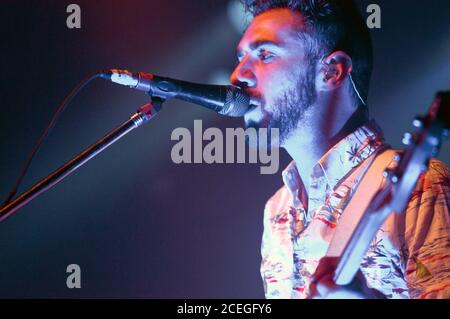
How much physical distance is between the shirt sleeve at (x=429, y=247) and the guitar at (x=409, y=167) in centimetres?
25

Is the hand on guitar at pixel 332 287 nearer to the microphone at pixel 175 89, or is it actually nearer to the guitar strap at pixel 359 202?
the guitar strap at pixel 359 202

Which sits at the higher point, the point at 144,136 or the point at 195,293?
the point at 144,136

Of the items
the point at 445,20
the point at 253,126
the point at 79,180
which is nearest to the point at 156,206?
the point at 79,180

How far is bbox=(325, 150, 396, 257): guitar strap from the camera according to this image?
1796 millimetres

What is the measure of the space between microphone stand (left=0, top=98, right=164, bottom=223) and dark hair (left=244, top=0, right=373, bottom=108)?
0.70m

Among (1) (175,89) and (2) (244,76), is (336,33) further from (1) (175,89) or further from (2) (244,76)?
(1) (175,89)

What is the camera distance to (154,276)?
2.12m

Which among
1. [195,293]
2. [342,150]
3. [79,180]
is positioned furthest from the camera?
[79,180]

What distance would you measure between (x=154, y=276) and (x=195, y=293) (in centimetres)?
17

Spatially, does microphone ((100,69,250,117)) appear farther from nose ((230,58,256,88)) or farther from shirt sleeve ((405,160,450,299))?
shirt sleeve ((405,160,450,299))

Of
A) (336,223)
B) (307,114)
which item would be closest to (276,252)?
(336,223)

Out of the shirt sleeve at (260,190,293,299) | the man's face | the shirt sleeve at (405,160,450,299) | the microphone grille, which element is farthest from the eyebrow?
the shirt sleeve at (405,160,450,299)
